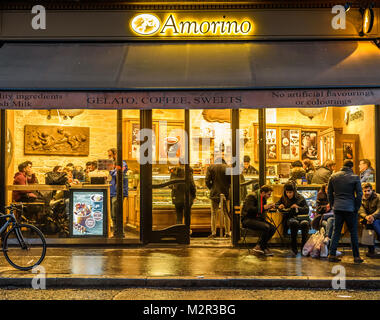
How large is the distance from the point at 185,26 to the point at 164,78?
5.49 feet

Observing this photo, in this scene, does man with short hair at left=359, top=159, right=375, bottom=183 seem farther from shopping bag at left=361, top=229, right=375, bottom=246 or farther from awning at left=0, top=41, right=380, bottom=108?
awning at left=0, top=41, right=380, bottom=108

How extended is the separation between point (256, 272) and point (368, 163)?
4.20m

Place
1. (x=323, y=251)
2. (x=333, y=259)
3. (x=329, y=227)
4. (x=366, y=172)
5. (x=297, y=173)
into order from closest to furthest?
1. (x=333, y=259)
2. (x=323, y=251)
3. (x=329, y=227)
4. (x=366, y=172)
5. (x=297, y=173)

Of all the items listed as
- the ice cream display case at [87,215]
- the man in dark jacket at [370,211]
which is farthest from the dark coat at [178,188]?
the man in dark jacket at [370,211]

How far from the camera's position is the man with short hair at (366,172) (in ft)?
32.4

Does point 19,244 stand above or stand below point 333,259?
above

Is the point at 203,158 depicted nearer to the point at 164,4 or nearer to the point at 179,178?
the point at 179,178

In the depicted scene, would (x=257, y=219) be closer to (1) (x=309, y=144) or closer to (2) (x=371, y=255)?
(2) (x=371, y=255)

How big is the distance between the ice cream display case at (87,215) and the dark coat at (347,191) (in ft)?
16.1

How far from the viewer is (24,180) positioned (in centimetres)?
1024

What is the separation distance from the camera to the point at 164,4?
9977mm

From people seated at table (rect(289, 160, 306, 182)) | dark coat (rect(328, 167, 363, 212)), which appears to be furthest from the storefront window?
dark coat (rect(328, 167, 363, 212))

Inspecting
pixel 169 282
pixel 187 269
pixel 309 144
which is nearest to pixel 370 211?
pixel 309 144
